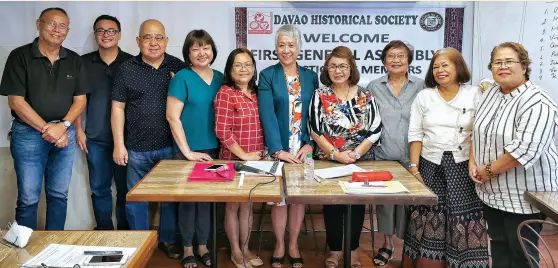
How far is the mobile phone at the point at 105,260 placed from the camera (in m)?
1.33

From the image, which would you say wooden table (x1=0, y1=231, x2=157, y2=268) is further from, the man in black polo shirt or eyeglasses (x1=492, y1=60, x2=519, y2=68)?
eyeglasses (x1=492, y1=60, x2=519, y2=68)

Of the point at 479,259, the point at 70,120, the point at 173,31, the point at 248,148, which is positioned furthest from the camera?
the point at 173,31

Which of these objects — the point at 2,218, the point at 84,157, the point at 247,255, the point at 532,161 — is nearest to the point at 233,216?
the point at 247,255

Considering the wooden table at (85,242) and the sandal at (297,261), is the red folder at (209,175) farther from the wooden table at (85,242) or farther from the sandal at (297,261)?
the sandal at (297,261)

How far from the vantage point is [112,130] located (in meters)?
2.92

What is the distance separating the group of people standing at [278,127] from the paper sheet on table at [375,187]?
1.66 ft

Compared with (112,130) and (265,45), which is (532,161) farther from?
(112,130)

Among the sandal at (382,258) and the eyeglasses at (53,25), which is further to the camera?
the sandal at (382,258)

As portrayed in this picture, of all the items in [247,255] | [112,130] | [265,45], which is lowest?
[247,255]

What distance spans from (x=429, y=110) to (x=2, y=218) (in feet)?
10.4

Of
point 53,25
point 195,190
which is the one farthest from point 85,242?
point 53,25

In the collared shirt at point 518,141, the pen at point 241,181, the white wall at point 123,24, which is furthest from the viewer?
the white wall at point 123,24

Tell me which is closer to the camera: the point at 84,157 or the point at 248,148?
the point at 248,148

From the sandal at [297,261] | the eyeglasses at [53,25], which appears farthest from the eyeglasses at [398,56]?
the eyeglasses at [53,25]
